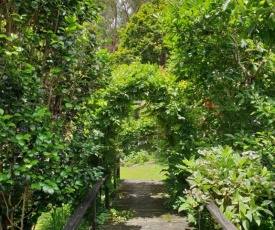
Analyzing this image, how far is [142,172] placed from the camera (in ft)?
32.0

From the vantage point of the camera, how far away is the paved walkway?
13.9ft

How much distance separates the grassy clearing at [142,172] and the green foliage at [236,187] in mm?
5850

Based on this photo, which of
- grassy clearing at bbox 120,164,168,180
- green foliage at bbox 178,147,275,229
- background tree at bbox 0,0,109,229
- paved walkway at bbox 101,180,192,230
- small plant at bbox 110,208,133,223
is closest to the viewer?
background tree at bbox 0,0,109,229

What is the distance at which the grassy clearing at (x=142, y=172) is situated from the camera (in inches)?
352

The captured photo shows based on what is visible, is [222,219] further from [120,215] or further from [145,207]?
[145,207]

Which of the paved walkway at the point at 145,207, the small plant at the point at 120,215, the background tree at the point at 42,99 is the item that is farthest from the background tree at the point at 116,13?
the background tree at the point at 42,99

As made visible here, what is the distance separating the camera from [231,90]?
352 cm

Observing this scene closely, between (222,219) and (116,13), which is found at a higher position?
(116,13)

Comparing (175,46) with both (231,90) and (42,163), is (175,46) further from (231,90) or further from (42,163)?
(42,163)

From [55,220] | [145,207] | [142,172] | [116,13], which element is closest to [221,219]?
[55,220]

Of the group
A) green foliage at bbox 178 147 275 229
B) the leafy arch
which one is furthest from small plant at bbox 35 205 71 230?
green foliage at bbox 178 147 275 229

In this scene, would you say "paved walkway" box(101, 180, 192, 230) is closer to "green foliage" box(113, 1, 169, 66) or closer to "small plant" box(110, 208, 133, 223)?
"small plant" box(110, 208, 133, 223)

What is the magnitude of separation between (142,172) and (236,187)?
298 inches

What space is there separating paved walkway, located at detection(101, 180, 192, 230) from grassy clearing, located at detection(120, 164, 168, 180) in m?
1.44
